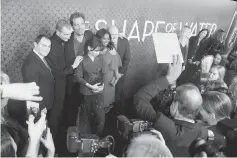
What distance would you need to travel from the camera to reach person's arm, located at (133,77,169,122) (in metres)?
1.67

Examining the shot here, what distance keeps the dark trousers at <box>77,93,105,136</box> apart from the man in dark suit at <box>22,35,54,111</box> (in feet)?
2.13

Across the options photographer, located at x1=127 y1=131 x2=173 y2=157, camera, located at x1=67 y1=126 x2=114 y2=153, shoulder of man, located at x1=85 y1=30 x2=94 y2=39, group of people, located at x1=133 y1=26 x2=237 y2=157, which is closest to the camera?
photographer, located at x1=127 y1=131 x2=173 y2=157

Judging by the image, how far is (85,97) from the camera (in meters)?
2.82

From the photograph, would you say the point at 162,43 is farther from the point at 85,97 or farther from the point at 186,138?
the point at 186,138

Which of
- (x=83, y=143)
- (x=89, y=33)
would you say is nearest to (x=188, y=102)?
(x=83, y=143)

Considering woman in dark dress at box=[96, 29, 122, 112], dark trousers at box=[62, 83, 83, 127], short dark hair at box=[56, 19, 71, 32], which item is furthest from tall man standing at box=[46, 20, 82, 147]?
woman in dark dress at box=[96, 29, 122, 112]

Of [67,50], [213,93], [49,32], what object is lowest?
[213,93]

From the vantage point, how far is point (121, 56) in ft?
10.5

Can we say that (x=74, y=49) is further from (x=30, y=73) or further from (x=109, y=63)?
(x=30, y=73)

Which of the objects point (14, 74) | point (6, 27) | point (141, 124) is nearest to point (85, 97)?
point (14, 74)

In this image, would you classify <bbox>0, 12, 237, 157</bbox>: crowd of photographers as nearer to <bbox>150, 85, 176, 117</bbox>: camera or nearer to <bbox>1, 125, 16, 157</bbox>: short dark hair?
<bbox>1, 125, 16, 157</bbox>: short dark hair

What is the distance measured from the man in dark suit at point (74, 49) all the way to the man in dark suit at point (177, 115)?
45.7 inches

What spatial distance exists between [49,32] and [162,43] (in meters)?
1.38

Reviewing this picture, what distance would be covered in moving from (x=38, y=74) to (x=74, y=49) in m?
0.57
